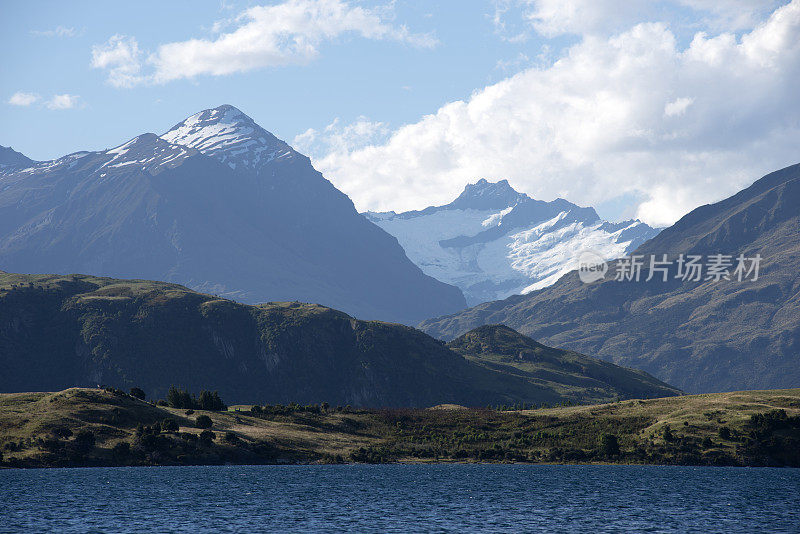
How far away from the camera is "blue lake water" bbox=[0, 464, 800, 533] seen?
9044 cm

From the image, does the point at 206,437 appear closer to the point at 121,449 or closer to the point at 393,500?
the point at 121,449

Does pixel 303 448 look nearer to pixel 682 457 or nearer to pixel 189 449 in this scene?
pixel 189 449

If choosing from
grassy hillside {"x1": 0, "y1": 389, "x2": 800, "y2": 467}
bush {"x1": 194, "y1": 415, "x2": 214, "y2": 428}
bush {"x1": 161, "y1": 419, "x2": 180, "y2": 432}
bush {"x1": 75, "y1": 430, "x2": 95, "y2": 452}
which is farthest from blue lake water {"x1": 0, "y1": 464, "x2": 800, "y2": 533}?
bush {"x1": 194, "y1": 415, "x2": 214, "y2": 428}

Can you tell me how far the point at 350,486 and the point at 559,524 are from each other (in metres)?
45.5

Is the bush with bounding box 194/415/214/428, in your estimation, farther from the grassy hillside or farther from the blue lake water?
the blue lake water

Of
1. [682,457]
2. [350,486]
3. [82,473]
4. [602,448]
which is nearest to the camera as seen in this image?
[350,486]

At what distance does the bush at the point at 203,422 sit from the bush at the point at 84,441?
26455 mm

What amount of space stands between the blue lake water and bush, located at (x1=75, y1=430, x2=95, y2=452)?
375 inches

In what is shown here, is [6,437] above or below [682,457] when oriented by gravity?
above

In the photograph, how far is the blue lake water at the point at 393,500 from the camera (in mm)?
90438

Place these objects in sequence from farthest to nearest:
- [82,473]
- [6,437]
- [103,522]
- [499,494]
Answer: [6,437]
[82,473]
[499,494]
[103,522]

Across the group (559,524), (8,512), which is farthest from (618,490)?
(8,512)

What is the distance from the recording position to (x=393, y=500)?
11262cm

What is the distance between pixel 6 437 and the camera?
159m
